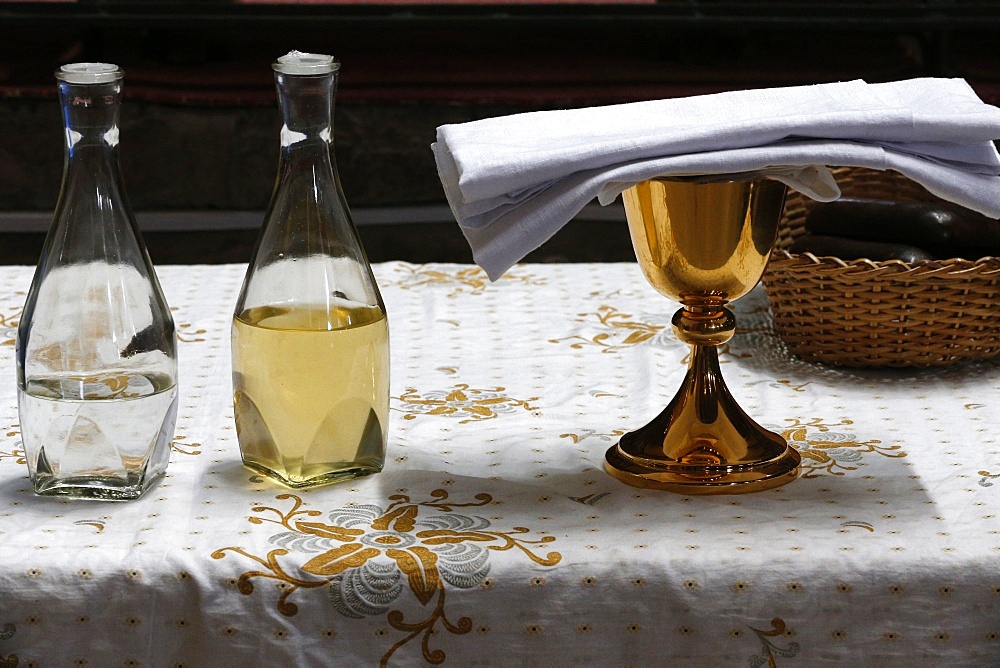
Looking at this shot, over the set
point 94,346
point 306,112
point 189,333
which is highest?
point 306,112

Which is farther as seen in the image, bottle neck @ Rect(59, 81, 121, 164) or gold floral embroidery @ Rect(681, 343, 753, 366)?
gold floral embroidery @ Rect(681, 343, 753, 366)

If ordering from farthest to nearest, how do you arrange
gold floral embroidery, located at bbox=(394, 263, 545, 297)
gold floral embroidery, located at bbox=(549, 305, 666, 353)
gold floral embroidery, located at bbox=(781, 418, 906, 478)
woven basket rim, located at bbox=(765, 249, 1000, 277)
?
gold floral embroidery, located at bbox=(394, 263, 545, 297) → gold floral embroidery, located at bbox=(549, 305, 666, 353) → woven basket rim, located at bbox=(765, 249, 1000, 277) → gold floral embroidery, located at bbox=(781, 418, 906, 478)

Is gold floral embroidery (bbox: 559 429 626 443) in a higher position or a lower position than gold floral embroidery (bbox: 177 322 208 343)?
higher

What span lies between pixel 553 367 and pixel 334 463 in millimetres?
245

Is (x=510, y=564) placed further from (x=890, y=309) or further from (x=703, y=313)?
(x=890, y=309)

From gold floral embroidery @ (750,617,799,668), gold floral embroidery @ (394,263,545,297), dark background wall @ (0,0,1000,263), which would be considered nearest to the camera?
gold floral embroidery @ (750,617,799,668)

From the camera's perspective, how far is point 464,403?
71 centimetres

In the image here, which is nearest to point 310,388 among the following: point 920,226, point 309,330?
point 309,330

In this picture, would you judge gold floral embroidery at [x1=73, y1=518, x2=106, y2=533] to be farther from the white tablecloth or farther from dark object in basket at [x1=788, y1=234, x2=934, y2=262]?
dark object in basket at [x1=788, y1=234, x2=934, y2=262]

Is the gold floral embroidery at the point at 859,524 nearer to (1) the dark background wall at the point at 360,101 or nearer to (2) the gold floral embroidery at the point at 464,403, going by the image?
(2) the gold floral embroidery at the point at 464,403

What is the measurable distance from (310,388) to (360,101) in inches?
61.8

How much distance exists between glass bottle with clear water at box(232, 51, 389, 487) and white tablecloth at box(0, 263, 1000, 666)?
2 cm

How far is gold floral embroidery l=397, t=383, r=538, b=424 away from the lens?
0.69 metres

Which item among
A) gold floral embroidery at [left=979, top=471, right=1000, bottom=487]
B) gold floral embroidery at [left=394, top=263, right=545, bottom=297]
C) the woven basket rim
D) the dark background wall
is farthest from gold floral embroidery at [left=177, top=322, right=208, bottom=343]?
the dark background wall
